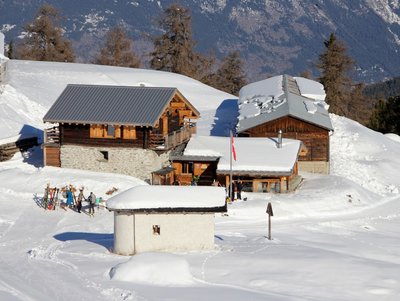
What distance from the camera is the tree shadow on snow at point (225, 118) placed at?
6544cm

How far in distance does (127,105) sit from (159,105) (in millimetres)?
1878

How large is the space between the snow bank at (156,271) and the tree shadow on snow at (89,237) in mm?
6593

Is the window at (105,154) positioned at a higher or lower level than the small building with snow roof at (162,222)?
higher

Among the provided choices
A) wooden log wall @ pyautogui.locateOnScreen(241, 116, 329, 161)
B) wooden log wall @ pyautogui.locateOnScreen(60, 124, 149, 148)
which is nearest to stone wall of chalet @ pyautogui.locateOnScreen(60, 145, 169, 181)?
wooden log wall @ pyautogui.locateOnScreen(60, 124, 149, 148)

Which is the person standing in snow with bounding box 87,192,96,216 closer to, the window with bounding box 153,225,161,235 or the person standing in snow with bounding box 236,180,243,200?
the person standing in snow with bounding box 236,180,243,200

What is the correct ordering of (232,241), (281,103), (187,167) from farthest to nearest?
(281,103) < (187,167) < (232,241)

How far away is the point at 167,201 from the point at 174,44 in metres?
70.1

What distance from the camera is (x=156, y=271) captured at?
98.1 feet

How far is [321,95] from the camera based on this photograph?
2707 inches

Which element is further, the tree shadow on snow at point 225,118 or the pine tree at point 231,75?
the pine tree at point 231,75

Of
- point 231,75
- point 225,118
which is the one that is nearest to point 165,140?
point 225,118

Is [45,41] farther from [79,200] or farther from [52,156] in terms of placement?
[79,200]

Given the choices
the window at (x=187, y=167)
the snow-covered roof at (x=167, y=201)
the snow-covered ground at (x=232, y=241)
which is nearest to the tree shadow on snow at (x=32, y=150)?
the snow-covered ground at (x=232, y=241)

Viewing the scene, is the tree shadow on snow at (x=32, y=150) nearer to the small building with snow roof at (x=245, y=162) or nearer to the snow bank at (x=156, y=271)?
the small building with snow roof at (x=245, y=162)
